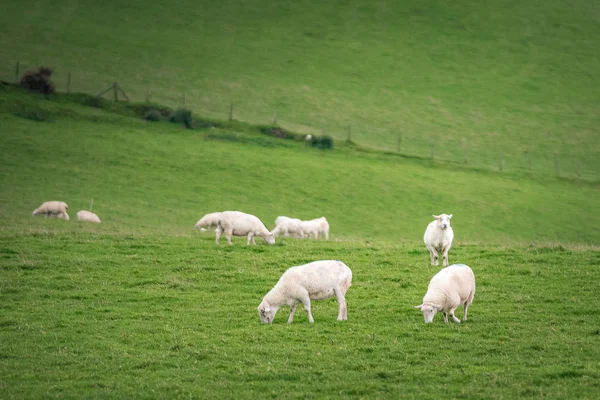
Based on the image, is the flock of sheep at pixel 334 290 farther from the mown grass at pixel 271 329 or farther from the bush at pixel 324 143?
the bush at pixel 324 143

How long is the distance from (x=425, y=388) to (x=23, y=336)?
25.1ft

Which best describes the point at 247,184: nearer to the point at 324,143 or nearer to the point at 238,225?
the point at 324,143

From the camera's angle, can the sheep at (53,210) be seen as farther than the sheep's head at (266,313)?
Yes

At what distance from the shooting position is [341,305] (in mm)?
14469

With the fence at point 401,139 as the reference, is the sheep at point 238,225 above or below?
below

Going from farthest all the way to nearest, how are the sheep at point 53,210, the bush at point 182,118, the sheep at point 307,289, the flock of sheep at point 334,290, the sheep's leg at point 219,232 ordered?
the bush at point 182,118, the sheep at point 53,210, the sheep's leg at point 219,232, the sheep at point 307,289, the flock of sheep at point 334,290

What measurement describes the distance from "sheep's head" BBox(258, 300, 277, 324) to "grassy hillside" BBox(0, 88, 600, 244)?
18288mm

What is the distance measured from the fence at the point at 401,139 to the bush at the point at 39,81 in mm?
3369

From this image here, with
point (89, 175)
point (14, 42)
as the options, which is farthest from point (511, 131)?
point (14, 42)

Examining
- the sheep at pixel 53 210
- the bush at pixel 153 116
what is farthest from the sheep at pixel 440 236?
the bush at pixel 153 116

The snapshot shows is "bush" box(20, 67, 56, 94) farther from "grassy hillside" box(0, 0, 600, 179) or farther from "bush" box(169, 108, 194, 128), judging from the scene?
"bush" box(169, 108, 194, 128)

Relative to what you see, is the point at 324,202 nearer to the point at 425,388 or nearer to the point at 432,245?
the point at 432,245

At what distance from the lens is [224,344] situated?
13.0 meters

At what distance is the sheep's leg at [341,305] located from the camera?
14420mm
